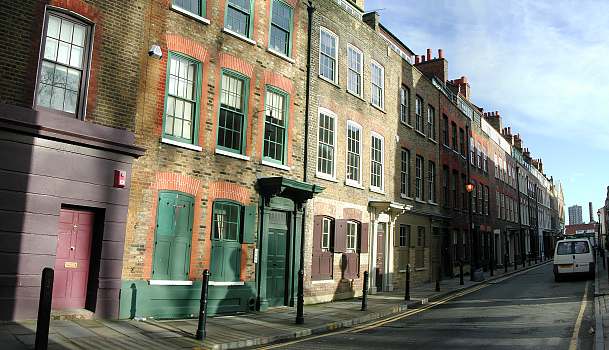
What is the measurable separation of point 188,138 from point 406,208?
11.2 m

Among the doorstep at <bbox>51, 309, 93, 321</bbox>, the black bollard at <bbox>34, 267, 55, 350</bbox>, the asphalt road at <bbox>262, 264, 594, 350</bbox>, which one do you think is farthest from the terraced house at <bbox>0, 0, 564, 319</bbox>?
the asphalt road at <bbox>262, 264, 594, 350</bbox>

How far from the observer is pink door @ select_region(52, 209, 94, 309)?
9.48 meters

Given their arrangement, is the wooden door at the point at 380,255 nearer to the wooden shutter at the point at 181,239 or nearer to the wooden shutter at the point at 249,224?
the wooden shutter at the point at 249,224

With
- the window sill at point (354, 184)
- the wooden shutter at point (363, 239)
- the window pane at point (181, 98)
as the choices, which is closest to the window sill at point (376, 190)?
the window sill at point (354, 184)

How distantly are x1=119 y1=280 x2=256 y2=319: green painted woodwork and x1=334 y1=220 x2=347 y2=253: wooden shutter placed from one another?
175 inches

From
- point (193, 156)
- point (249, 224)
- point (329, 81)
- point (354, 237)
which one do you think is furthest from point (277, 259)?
point (329, 81)

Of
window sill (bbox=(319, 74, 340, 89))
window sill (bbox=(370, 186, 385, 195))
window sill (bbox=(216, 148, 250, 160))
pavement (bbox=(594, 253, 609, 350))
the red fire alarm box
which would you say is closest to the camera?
pavement (bbox=(594, 253, 609, 350))

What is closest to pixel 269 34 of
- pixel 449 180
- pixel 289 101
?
pixel 289 101

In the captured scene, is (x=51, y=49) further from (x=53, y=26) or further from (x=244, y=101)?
(x=244, y=101)

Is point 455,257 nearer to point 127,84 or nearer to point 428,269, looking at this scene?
point 428,269

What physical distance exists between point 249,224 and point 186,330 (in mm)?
4075

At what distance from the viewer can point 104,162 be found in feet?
33.1

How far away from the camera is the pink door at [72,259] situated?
9.48 meters

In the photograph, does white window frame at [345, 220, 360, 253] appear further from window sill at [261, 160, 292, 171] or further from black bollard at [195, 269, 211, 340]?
black bollard at [195, 269, 211, 340]
